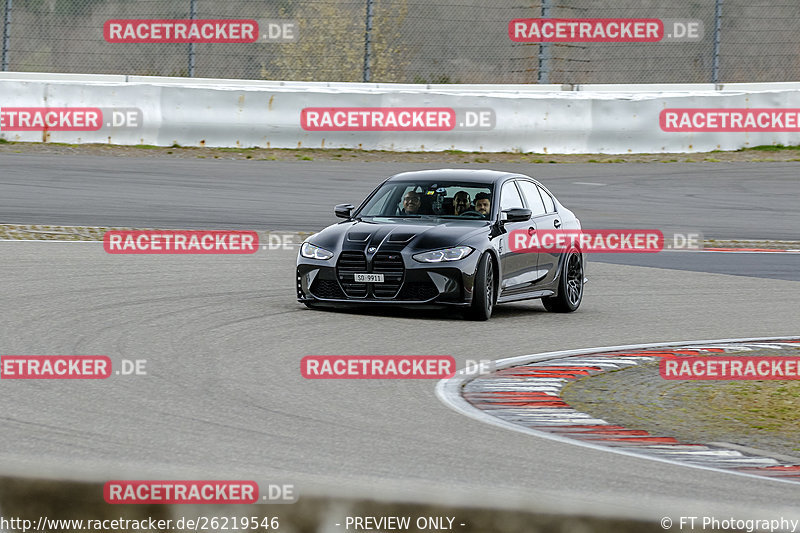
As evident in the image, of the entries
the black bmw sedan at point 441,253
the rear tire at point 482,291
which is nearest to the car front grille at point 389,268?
the black bmw sedan at point 441,253

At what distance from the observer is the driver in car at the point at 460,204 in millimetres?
13336

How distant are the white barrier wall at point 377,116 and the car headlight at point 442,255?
1259 centimetres

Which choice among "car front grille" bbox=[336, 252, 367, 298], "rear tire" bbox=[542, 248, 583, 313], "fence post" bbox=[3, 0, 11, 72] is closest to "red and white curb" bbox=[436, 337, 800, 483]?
"car front grille" bbox=[336, 252, 367, 298]

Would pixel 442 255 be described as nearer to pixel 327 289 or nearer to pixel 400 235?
pixel 400 235

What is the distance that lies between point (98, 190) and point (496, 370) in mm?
12485

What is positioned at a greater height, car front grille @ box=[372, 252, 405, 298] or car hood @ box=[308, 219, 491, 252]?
car hood @ box=[308, 219, 491, 252]

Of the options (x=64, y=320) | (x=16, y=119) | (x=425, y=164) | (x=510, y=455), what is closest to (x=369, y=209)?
(x=64, y=320)

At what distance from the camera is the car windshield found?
13305 mm

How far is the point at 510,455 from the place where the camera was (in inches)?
273

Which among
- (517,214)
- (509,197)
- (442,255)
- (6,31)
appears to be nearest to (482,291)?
(442,255)

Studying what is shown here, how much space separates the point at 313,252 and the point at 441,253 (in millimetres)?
1122

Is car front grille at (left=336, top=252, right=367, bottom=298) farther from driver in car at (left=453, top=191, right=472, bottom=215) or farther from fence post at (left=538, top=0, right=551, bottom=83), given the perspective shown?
fence post at (left=538, top=0, right=551, bottom=83)

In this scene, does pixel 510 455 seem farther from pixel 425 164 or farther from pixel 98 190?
pixel 425 164

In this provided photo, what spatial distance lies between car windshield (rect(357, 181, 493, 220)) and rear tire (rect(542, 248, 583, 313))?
3.67 ft
